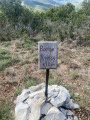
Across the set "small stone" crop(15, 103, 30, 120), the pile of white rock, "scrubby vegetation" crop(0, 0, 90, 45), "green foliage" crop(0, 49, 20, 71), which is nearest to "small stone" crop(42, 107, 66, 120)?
the pile of white rock

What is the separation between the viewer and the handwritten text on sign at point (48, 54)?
2553 millimetres

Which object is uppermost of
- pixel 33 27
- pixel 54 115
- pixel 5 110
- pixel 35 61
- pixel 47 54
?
pixel 33 27

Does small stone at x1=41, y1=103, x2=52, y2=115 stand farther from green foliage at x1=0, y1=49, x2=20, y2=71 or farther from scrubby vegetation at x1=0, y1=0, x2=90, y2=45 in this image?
scrubby vegetation at x1=0, y1=0, x2=90, y2=45

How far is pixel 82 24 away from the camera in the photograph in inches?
368

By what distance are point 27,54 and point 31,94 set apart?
10.8ft

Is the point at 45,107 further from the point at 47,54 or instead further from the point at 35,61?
the point at 35,61

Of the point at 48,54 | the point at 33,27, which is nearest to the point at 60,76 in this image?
the point at 48,54

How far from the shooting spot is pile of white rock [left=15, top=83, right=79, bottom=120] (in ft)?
8.90

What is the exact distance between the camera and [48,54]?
2.61 metres

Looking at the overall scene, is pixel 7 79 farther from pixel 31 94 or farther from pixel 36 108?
pixel 36 108

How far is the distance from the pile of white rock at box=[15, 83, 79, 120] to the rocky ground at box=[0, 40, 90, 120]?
304mm

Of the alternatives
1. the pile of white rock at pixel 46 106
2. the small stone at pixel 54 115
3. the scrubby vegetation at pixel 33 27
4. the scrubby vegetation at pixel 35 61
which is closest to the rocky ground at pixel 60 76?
the scrubby vegetation at pixel 35 61

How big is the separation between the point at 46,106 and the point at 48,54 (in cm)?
111

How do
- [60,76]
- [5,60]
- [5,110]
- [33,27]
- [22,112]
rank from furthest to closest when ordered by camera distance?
1. [33,27]
2. [5,60]
3. [60,76]
4. [5,110]
5. [22,112]
